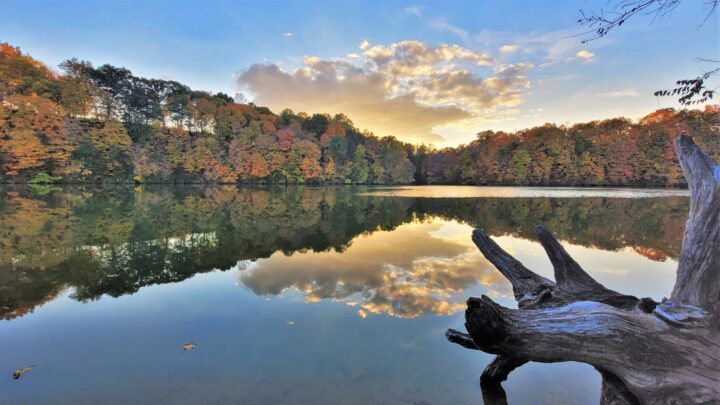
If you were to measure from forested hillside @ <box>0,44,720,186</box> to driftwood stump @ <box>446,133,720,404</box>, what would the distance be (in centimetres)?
3651

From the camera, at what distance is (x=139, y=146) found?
114 ft

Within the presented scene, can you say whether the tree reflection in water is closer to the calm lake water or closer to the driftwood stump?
the calm lake water

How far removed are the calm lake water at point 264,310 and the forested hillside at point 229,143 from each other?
28101 mm

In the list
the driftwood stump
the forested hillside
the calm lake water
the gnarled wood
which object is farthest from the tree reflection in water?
the forested hillside

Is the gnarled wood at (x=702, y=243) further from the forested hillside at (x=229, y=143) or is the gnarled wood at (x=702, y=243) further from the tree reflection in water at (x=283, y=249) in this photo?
the forested hillside at (x=229, y=143)

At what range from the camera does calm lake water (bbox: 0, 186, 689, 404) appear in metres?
2.55

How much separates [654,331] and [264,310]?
366cm

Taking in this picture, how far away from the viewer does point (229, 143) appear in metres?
41.2

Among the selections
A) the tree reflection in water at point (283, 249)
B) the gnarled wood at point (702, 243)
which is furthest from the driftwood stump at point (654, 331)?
the tree reflection in water at point (283, 249)

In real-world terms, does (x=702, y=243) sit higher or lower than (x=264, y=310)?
higher

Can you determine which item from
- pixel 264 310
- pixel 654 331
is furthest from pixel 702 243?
pixel 264 310

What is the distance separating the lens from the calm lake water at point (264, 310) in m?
2.55

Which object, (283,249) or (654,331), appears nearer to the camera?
(654,331)

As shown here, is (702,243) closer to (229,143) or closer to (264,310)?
(264,310)
